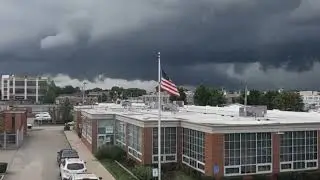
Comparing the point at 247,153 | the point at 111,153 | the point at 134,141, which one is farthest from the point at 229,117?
the point at 111,153

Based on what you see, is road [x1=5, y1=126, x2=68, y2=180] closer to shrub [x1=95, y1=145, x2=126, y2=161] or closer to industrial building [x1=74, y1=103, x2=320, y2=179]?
shrub [x1=95, y1=145, x2=126, y2=161]

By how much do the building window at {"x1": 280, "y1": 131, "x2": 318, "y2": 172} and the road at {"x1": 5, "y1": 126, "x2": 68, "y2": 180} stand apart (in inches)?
624

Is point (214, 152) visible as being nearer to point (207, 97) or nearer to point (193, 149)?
point (193, 149)

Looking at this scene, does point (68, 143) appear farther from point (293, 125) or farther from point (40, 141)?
point (293, 125)

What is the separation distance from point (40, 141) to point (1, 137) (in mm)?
9222

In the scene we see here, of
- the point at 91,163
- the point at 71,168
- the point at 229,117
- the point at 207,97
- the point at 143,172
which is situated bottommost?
the point at 91,163

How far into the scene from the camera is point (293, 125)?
3216 centimetres

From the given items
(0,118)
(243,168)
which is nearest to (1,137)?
(0,118)

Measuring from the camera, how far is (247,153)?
31125mm

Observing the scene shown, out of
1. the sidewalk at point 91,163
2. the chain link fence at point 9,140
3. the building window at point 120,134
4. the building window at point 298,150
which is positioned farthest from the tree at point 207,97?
the building window at point 298,150

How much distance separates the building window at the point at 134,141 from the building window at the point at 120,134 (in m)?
2.29

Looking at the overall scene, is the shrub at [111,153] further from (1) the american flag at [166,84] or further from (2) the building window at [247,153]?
(1) the american flag at [166,84]

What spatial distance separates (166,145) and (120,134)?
10.5m

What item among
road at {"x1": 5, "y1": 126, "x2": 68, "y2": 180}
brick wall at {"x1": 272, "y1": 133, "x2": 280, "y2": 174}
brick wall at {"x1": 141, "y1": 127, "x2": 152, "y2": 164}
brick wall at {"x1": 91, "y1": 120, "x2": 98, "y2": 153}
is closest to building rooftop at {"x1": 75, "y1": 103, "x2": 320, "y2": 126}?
brick wall at {"x1": 141, "y1": 127, "x2": 152, "y2": 164}
